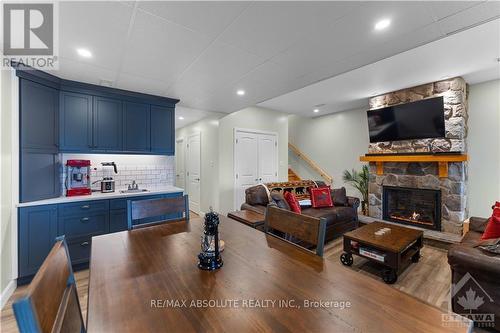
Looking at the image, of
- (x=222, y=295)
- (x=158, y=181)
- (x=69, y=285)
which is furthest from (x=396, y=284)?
(x=158, y=181)

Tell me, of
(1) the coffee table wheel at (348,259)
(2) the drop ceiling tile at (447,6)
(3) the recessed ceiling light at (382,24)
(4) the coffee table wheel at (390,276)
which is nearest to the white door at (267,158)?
(1) the coffee table wheel at (348,259)

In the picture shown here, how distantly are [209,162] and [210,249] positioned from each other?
4042mm

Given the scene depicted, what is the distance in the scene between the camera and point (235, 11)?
1594mm

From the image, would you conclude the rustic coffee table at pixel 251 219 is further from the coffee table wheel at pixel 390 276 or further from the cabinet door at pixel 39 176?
the cabinet door at pixel 39 176

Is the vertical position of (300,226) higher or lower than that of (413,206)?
higher

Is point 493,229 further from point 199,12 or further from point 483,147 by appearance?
point 199,12

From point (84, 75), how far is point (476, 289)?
4.48 m

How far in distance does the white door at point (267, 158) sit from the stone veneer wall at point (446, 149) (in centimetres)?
257

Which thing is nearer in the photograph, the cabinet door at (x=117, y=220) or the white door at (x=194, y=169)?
the cabinet door at (x=117, y=220)

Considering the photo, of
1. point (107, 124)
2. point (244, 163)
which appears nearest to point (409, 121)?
point (244, 163)

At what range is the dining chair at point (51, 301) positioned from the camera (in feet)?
1.71

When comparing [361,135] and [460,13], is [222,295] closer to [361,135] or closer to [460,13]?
[460,13]

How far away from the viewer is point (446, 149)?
3.85 m

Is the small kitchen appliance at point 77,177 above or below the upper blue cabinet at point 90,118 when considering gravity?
below
